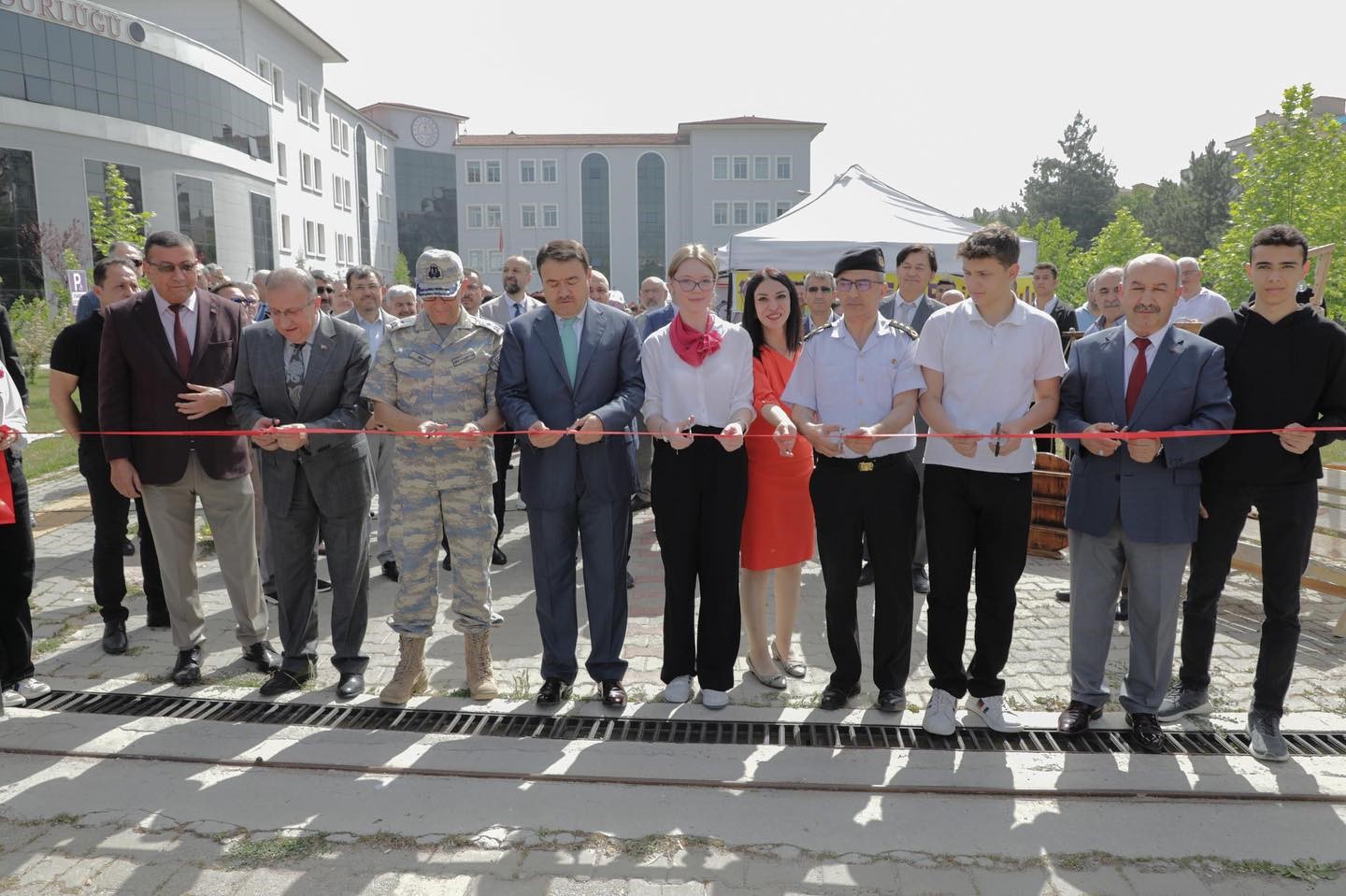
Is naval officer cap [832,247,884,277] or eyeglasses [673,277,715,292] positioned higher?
naval officer cap [832,247,884,277]

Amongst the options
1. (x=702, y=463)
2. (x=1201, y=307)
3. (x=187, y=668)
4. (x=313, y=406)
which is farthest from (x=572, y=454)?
(x=1201, y=307)

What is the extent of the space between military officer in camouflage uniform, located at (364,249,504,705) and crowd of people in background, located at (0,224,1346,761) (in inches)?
0.6

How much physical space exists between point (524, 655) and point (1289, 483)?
4.03 meters

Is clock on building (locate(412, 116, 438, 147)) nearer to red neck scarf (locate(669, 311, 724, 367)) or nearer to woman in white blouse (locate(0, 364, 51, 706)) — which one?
woman in white blouse (locate(0, 364, 51, 706))

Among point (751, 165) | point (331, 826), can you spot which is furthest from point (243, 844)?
point (751, 165)

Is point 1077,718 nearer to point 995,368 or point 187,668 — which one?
point 995,368

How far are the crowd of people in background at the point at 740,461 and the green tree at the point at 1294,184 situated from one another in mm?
21659

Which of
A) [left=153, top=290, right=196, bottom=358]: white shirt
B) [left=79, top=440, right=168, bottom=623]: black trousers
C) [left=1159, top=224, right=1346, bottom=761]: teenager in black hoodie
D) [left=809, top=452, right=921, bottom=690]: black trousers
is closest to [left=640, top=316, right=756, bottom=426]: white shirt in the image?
[left=809, top=452, right=921, bottom=690]: black trousers

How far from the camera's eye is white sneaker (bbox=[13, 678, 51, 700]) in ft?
15.3

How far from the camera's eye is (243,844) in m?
3.29

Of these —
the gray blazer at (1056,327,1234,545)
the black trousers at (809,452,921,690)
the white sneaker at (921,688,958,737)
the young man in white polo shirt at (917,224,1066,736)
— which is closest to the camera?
the gray blazer at (1056,327,1234,545)

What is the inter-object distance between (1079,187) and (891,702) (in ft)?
227

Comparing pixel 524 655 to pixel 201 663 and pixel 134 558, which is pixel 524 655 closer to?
pixel 201 663

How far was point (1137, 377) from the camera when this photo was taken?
4.02 meters
